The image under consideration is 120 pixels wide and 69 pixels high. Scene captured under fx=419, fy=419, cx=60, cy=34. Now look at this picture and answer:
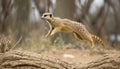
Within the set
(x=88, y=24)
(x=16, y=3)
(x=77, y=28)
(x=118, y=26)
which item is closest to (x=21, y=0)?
(x=16, y=3)

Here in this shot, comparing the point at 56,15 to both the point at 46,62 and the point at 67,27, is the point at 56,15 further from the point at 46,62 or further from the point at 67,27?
the point at 46,62

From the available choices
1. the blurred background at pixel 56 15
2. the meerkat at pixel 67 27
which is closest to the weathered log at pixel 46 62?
the meerkat at pixel 67 27

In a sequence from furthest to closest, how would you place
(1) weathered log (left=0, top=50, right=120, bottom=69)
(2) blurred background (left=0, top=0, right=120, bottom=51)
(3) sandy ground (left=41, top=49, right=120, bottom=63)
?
(2) blurred background (left=0, top=0, right=120, bottom=51), (3) sandy ground (left=41, top=49, right=120, bottom=63), (1) weathered log (left=0, top=50, right=120, bottom=69)

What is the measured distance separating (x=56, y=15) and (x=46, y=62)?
19.3 ft

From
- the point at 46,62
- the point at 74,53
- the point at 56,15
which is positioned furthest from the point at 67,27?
the point at 56,15

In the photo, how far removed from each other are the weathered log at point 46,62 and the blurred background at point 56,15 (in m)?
4.99

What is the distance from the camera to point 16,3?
12.9 meters

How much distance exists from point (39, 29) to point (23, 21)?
2.48 m

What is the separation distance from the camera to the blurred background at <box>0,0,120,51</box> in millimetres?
11199

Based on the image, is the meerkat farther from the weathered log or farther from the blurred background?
the blurred background

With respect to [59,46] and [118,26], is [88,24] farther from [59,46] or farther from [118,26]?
[59,46]

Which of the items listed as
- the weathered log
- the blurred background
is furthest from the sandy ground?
the weathered log

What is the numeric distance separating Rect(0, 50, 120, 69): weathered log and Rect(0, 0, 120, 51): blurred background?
4.99 m

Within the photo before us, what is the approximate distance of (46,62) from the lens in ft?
17.0
